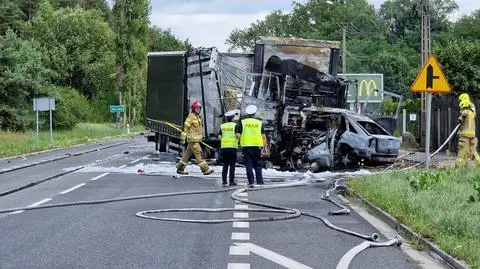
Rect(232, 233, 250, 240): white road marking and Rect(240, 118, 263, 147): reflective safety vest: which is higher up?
Rect(240, 118, 263, 147): reflective safety vest

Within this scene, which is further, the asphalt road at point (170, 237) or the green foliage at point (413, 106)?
the green foliage at point (413, 106)

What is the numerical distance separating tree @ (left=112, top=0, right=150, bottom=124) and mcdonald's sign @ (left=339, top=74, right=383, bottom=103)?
26.3 metres

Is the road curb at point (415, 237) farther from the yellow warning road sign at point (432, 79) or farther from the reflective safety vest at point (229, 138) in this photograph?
the yellow warning road sign at point (432, 79)

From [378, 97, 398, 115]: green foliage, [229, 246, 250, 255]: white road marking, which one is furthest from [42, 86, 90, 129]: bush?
[229, 246, 250, 255]: white road marking

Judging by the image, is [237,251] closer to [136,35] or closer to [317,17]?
[136,35]

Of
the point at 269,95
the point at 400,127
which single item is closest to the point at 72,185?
the point at 269,95

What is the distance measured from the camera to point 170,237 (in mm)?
9117

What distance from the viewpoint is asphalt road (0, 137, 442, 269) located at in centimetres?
764

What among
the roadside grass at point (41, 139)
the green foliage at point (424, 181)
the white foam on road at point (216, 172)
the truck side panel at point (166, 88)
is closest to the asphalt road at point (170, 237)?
the green foliage at point (424, 181)

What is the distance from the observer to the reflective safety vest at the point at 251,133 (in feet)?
52.5

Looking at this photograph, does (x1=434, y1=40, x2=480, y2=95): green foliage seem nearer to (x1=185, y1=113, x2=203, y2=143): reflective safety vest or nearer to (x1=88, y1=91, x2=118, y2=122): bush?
(x1=185, y1=113, x2=203, y2=143): reflective safety vest

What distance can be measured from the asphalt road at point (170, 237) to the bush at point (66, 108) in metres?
42.8

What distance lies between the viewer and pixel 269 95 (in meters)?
19.9

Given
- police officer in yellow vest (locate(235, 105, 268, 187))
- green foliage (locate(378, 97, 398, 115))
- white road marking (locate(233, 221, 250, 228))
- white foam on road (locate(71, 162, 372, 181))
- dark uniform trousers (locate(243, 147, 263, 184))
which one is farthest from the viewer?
green foliage (locate(378, 97, 398, 115))
